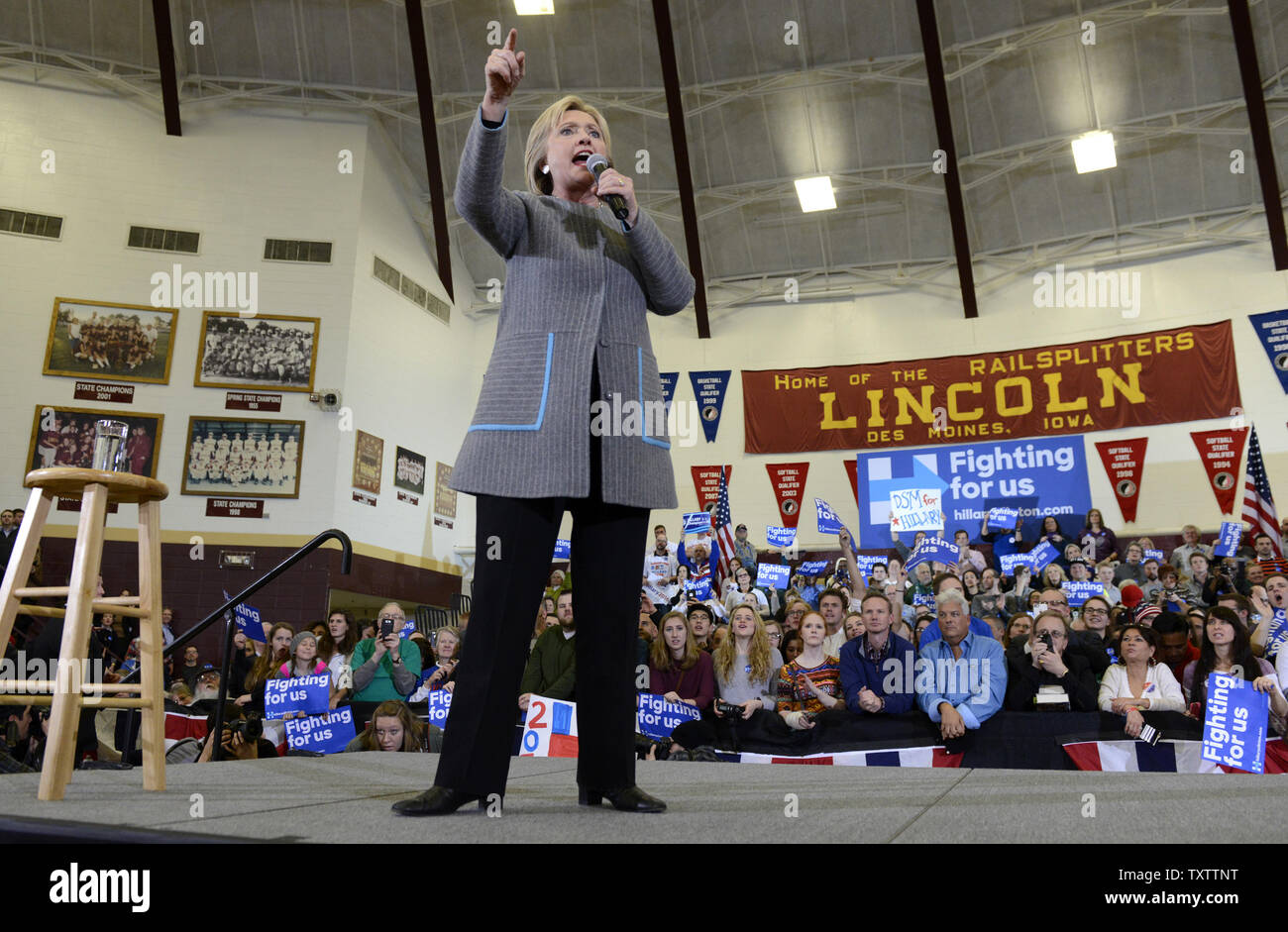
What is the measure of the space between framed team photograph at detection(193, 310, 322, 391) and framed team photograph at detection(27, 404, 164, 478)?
86cm

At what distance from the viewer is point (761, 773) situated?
2732mm

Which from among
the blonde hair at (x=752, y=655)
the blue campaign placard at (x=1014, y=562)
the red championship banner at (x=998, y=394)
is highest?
the red championship banner at (x=998, y=394)

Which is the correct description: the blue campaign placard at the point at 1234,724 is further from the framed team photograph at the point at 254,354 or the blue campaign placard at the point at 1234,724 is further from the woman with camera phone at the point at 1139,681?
the framed team photograph at the point at 254,354

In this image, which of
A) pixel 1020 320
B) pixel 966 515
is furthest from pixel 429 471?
pixel 1020 320

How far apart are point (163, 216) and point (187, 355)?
1.98 metres

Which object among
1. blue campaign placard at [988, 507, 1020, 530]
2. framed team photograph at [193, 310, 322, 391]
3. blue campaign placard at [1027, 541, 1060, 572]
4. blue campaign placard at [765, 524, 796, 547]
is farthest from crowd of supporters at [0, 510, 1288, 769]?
framed team photograph at [193, 310, 322, 391]

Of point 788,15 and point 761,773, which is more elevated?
point 788,15

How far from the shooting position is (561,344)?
6.15ft

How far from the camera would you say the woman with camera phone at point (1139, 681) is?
4469 millimetres

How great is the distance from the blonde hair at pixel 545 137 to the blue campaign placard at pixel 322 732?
389 centimetres

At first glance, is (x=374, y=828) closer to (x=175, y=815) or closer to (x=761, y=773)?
(x=175, y=815)

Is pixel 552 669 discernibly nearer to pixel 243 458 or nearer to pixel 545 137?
pixel 545 137

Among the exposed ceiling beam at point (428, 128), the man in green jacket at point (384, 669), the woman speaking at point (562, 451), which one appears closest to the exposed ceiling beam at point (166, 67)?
the exposed ceiling beam at point (428, 128)

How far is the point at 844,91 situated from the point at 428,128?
603cm
